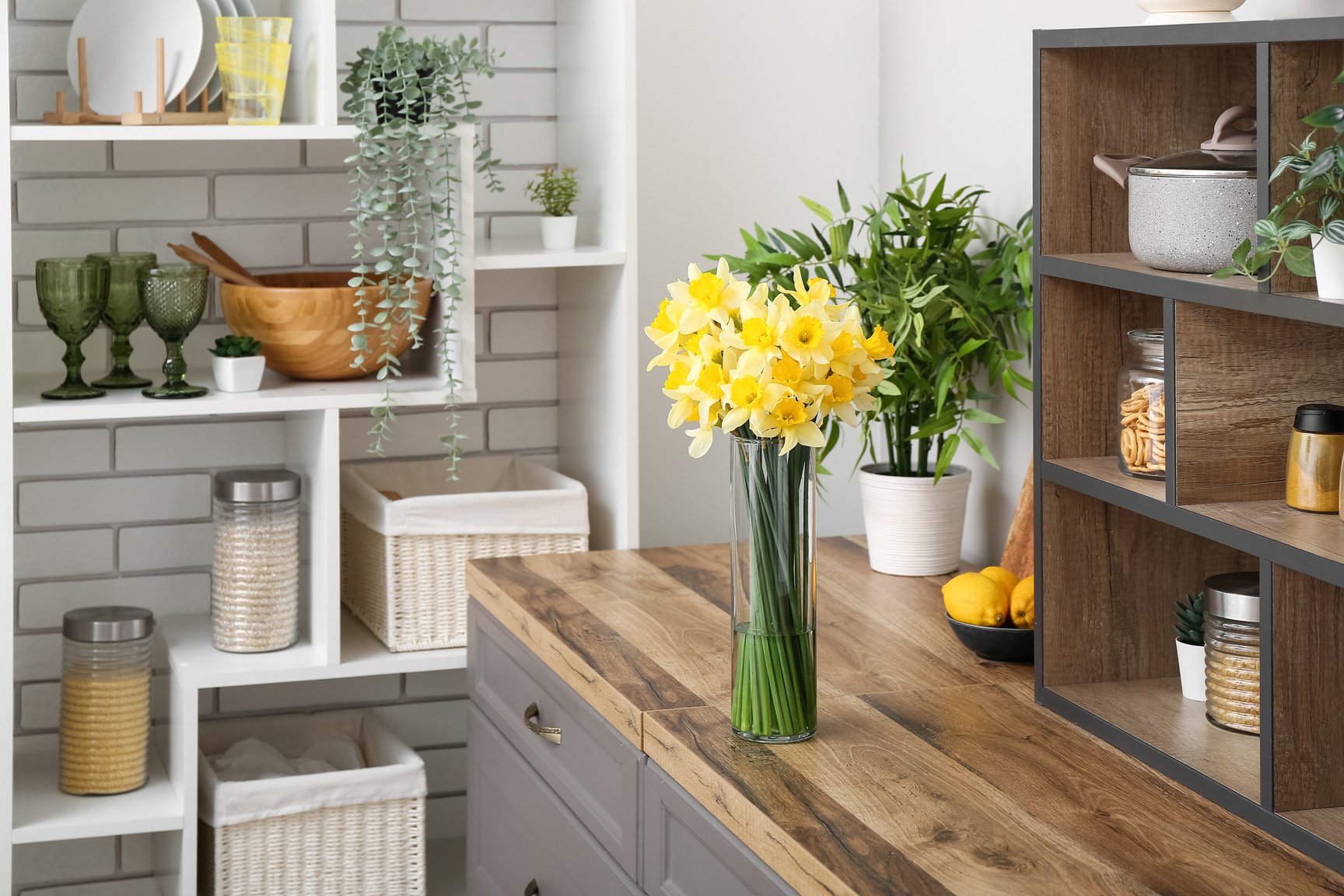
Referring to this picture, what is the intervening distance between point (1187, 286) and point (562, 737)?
91 centimetres

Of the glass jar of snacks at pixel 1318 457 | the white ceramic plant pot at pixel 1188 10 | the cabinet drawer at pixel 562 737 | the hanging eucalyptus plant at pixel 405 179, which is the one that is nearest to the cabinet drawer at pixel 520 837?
the cabinet drawer at pixel 562 737

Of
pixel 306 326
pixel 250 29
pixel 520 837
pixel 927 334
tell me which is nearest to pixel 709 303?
pixel 927 334

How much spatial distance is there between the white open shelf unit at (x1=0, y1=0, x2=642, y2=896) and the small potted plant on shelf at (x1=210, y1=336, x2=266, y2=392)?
0.03m

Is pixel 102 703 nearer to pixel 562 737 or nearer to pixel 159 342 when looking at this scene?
pixel 159 342

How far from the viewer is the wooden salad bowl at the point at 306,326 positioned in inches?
89.7

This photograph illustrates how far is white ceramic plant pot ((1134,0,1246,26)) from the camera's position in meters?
1.44

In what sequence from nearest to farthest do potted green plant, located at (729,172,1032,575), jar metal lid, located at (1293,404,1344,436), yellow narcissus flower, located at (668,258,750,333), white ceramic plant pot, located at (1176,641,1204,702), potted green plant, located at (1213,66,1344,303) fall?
1. potted green plant, located at (1213,66,1344,303)
2. jar metal lid, located at (1293,404,1344,436)
3. yellow narcissus flower, located at (668,258,750,333)
4. white ceramic plant pot, located at (1176,641,1204,702)
5. potted green plant, located at (729,172,1032,575)

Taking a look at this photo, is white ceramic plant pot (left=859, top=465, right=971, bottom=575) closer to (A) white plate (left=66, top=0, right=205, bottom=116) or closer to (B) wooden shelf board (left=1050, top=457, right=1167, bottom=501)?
(B) wooden shelf board (left=1050, top=457, right=1167, bottom=501)

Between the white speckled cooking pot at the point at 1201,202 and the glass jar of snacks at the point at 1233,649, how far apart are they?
31cm

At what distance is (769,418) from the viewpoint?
138cm

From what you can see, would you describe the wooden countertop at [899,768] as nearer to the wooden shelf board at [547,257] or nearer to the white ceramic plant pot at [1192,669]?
the white ceramic plant pot at [1192,669]

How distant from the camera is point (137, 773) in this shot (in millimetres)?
2359

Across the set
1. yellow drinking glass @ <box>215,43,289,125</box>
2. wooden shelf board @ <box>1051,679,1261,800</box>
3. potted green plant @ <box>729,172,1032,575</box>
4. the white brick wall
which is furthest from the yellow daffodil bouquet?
the white brick wall

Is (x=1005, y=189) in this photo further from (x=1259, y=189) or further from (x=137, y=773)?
(x=137, y=773)
